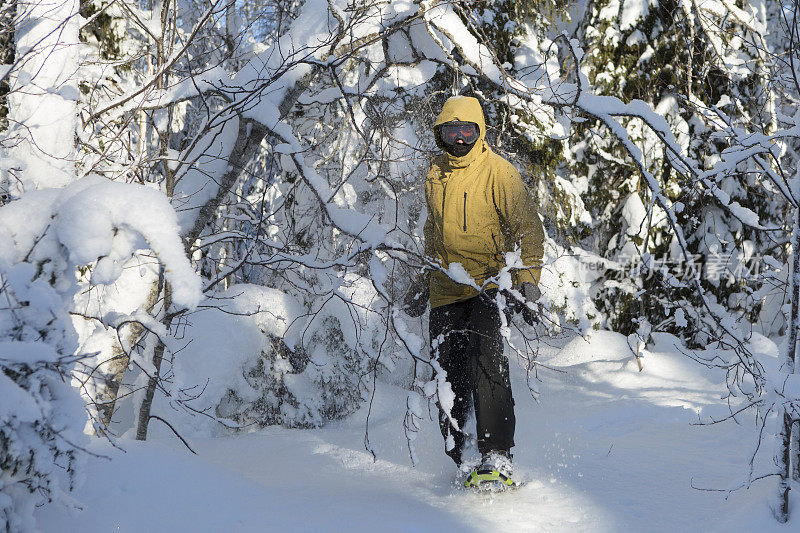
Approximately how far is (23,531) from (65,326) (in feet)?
1.74

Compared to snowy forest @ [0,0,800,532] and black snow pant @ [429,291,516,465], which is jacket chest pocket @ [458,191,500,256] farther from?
snowy forest @ [0,0,800,532]

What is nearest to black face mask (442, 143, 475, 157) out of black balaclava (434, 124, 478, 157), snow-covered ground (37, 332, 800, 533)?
black balaclava (434, 124, 478, 157)

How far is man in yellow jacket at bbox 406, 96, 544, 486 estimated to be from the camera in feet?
10.2

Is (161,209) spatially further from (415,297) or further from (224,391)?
(224,391)

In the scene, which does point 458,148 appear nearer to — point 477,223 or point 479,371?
point 477,223

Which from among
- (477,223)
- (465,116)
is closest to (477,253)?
(477,223)

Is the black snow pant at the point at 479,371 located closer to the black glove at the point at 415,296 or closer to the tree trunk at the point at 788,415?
the black glove at the point at 415,296

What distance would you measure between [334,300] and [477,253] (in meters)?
2.50

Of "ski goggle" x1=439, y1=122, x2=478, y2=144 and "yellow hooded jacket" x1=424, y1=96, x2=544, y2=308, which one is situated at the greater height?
"ski goggle" x1=439, y1=122, x2=478, y2=144

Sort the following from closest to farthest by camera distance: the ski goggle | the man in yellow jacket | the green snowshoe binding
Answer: the green snowshoe binding → the man in yellow jacket → the ski goggle

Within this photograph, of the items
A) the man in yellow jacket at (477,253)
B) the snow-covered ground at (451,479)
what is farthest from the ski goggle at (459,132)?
the snow-covered ground at (451,479)

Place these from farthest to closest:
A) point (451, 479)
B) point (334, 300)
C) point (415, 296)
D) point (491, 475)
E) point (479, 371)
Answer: point (334, 300) < point (415, 296) < point (451, 479) < point (479, 371) < point (491, 475)

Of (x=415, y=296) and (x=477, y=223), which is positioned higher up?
(x=477, y=223)

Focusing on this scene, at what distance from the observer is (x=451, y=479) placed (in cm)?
327
